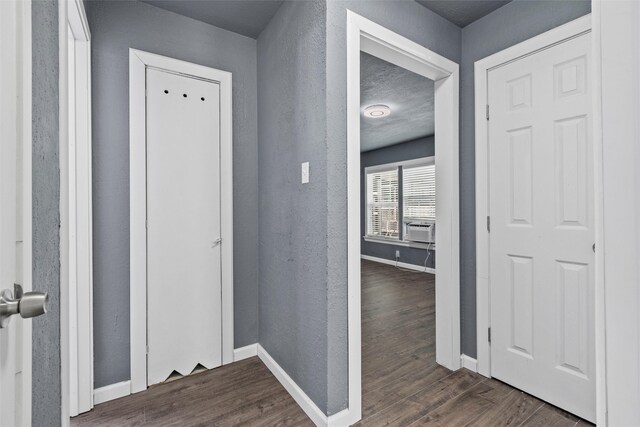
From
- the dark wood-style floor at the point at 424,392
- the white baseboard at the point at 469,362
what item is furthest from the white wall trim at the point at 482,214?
the dark wood-style floor at the point at 424,392

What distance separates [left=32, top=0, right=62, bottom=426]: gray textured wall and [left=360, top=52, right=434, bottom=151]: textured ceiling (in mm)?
2324

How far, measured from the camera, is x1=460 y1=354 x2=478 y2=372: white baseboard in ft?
7.16

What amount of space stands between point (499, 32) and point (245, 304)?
8.71 ft

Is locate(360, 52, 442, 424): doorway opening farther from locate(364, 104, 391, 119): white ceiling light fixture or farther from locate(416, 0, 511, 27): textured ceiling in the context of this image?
locate(416, 0, 511, 27): textured ceiling

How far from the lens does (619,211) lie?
0.49 metres

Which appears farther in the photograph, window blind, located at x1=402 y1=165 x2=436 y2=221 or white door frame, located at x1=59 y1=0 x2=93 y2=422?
window blind, located at x1=402 y1=165 x2=436 y2=221

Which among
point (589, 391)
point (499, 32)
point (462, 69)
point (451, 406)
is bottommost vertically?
point (451, 406)

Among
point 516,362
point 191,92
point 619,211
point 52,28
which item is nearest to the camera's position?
point 619,211

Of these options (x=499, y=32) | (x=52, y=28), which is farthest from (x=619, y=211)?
(x=499, y=32)

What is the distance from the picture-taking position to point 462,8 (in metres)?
2.05

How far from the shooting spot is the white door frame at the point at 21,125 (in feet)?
1.89

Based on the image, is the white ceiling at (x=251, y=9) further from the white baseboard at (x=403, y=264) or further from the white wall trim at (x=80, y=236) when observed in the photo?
the white baseboard at (x=403, y=264)

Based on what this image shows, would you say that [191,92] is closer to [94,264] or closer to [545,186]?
[94,264]

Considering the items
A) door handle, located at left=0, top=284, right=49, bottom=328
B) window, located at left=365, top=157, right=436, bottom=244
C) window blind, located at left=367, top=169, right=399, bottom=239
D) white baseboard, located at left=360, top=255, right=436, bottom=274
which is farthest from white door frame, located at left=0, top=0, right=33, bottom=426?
window blind, located at left=367, top=169, right=399, bottom=239
